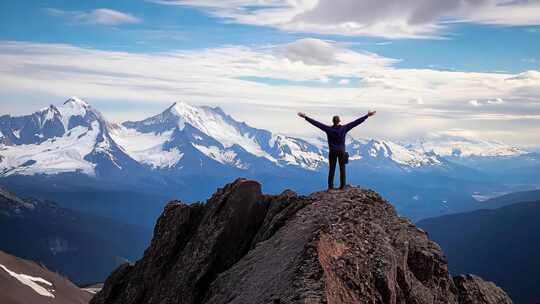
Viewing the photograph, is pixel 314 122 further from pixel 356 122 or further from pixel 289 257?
pixel 289 257

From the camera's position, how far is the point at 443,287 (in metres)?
32.2

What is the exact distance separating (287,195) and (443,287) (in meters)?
12.2

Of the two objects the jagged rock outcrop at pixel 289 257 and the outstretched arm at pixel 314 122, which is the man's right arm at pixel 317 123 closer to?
the outstretched arm at pixel 314 122

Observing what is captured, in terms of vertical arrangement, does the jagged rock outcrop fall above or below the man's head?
below

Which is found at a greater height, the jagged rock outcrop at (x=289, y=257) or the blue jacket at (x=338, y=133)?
the blue jacket at (x=338, y=133)

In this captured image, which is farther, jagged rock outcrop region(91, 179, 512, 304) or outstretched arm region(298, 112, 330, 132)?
outstretched arm region(298, 112, 330, 132)

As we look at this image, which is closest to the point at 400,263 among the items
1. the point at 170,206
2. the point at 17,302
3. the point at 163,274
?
the point at 163,274

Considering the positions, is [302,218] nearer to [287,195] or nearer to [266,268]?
[266,268]

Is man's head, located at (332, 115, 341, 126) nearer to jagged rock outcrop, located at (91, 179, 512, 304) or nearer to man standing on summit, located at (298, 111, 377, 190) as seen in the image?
man standing on summit, located at (298, 111, 377, 190)

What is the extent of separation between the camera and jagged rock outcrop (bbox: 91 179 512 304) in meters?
23.8

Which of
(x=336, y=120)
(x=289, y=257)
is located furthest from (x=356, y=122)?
(x=289, y=257)

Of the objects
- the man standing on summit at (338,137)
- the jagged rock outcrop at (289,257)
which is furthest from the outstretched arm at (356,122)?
the jagged rock outcrop at (289,257)

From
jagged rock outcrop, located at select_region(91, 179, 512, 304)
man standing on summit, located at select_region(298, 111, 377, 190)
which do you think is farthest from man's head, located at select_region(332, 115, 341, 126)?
jagged rock outcrop, located at select_region(91, 179, 512, 304)

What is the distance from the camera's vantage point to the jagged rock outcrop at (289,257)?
2384cm
